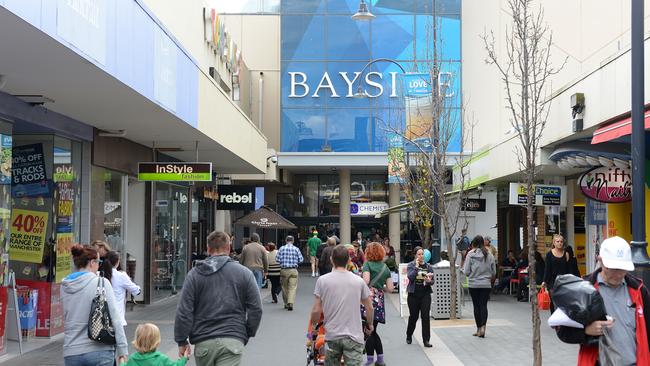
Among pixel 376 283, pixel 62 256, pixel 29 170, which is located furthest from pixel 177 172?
pixel 376 283

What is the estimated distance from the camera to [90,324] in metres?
6.48

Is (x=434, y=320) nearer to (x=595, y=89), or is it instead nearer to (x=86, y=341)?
(x=595, y=89)

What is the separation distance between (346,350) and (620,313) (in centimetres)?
302

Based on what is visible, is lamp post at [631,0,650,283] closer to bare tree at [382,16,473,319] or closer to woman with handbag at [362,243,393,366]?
woman with handbag at [362,243,393,366]

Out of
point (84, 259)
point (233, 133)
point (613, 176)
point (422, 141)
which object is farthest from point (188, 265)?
point (84, 259)

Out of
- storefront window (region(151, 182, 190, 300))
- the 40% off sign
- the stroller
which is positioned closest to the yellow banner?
the 40% off sign

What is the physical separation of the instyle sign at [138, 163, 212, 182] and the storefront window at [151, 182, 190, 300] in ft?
12.4

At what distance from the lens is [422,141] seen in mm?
19609

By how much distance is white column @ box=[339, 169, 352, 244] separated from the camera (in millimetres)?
35188

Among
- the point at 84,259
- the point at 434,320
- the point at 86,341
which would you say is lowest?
the point at 434,320

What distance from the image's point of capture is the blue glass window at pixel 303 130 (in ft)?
111

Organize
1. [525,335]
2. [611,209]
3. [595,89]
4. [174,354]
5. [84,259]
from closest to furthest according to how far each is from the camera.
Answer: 1. [84,259]
2. [174,354]
3. [595,89]
4. [525,335]
5. [611,209]

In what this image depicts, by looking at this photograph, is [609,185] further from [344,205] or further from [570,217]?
[344,205]

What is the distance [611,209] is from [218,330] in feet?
36.4
